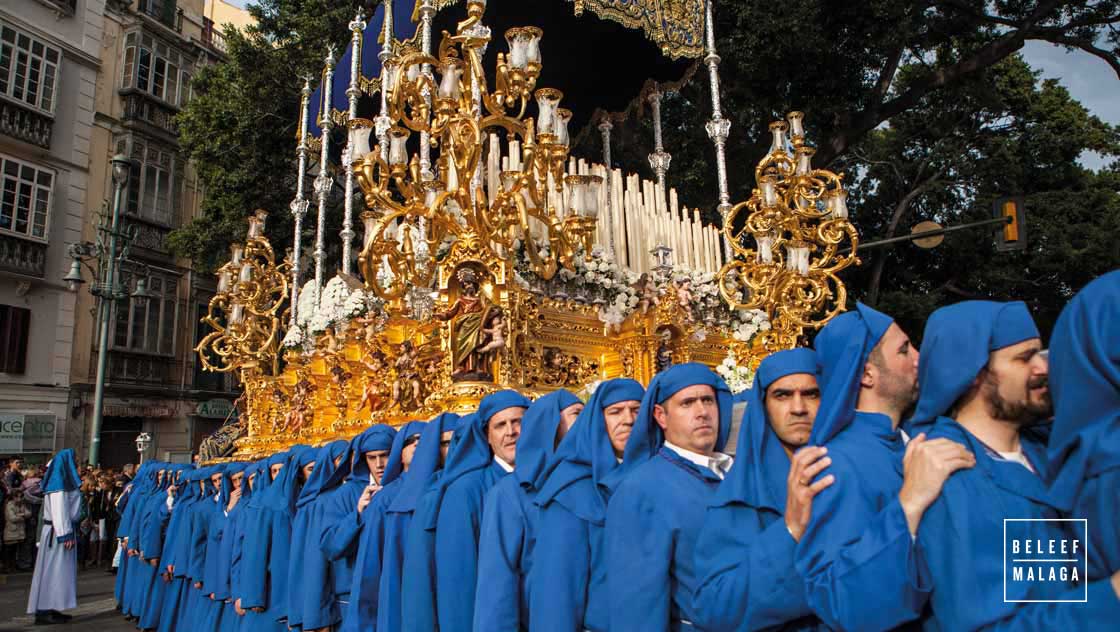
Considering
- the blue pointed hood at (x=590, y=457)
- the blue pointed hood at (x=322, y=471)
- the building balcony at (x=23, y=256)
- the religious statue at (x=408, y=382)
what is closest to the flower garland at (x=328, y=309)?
the religious statue at (x=408, y=382)

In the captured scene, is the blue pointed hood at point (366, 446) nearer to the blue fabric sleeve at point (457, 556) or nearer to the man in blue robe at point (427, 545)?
the man in blue robe at point (427, 545)

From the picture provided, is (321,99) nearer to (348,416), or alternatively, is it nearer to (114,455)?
(348,416)

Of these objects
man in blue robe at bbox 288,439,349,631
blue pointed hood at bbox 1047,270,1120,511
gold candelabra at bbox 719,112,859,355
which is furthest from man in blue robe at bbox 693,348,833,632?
gold candelabra at bbox 719,112,859,355

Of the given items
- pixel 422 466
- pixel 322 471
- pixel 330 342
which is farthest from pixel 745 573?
pixel 330 342

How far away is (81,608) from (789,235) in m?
12.3

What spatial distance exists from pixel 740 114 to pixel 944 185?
6.05m

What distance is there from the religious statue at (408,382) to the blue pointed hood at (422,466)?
3033 mm

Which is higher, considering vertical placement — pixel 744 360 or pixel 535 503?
pixel 744 360

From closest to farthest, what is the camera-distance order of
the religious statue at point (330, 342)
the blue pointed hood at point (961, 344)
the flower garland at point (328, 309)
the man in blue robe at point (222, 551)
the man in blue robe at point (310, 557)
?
the blue pointed hood at point (961, 344) < the man in blue robe at point (310, 557) < the man in blue robe at point (222, 551) < the flower garland at point (328, 309) < the religious statue at point (330, 342)

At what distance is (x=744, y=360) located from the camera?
959 centimetres

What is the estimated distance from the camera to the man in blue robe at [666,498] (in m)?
3.01

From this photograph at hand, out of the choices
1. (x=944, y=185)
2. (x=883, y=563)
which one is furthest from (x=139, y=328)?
(x=883, y=563)

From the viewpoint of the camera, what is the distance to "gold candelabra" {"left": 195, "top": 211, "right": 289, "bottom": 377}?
Answer: 13.8 m

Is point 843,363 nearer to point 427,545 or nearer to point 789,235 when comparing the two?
point 427,545
